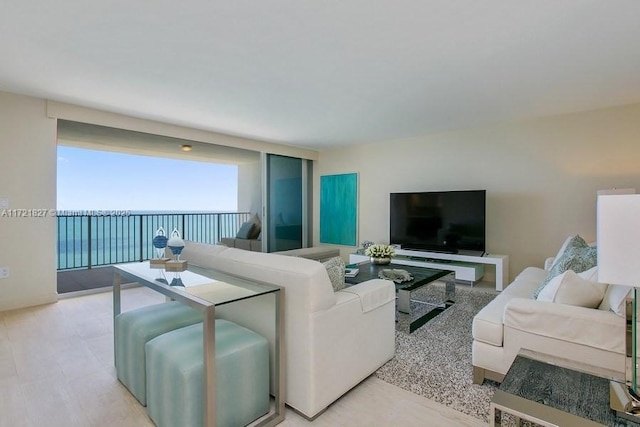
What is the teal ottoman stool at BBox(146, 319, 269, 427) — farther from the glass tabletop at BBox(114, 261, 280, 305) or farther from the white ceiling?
the white ceiling

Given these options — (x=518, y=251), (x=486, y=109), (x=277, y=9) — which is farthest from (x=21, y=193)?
(x=518, y=251)

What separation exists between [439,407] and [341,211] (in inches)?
183

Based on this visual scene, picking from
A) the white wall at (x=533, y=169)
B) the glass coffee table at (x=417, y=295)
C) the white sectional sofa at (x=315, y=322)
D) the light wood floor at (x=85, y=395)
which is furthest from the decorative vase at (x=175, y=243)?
the white wall at (x=533, y=169)

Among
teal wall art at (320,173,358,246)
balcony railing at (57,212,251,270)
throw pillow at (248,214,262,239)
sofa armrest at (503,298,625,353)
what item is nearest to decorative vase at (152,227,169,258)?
sofa armrest at (503,298,625,353)

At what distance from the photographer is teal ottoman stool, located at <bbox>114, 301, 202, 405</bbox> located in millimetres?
1812

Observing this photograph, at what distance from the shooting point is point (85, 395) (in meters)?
1.89

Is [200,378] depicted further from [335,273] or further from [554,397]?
[554,397]

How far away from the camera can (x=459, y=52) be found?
2.42 metres

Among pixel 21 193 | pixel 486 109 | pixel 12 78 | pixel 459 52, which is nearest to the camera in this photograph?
pixel 459 52

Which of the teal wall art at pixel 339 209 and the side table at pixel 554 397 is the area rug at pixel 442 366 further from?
the teal wall art at pixel 339 209

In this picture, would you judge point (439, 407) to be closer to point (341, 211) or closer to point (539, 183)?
point (539, 183)

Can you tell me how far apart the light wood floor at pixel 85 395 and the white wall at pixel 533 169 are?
3.39 meters

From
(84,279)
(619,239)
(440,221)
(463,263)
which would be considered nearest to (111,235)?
(84,279)

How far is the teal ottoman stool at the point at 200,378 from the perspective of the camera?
4.71 ft
